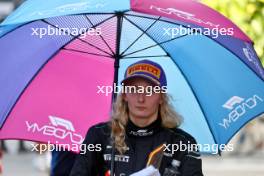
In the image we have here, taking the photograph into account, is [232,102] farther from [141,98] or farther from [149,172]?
[149,172]

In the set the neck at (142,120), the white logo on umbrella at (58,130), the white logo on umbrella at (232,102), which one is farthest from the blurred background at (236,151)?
the neck at (142,120)

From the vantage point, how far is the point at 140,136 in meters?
4.61

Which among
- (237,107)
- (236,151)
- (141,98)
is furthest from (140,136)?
(236,151)

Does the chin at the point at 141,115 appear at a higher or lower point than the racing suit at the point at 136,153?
higher

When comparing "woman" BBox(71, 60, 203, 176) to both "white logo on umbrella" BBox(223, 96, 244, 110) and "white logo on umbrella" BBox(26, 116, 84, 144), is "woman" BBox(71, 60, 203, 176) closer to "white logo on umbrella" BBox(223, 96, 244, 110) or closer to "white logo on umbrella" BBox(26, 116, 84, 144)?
"white logo on umbrella" BBox(223, 96, 244, 110)

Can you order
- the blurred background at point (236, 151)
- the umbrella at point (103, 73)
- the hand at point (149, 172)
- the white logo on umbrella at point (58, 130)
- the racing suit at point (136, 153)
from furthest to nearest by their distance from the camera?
1. the blurred background at point (236, 151)
2. the white logo on umbrella at point (58, 130)
3. the umbrella at point (103, 73)
4. the racing suit at point (136, 153)
5. the hand at point (149, 172)

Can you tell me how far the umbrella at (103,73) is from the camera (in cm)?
543

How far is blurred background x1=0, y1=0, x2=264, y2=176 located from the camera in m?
6.69

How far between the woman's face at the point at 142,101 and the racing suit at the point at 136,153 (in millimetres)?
61

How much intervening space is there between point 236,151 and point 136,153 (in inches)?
908

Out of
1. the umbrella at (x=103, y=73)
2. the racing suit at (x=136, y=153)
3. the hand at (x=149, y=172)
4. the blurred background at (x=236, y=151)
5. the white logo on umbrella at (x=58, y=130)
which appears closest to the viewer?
the hand at (x=149, y=172)

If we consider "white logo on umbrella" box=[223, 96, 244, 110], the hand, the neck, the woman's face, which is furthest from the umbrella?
the hand

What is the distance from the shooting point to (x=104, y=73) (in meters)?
5.84

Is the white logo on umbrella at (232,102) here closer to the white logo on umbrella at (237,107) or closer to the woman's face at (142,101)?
the white logo on umbrella at (237,107)
